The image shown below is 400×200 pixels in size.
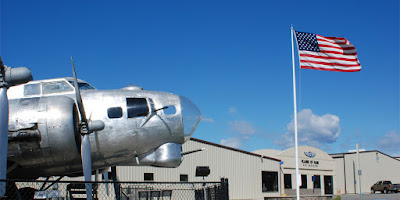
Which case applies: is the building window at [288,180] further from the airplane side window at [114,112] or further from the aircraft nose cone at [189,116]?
the airplane side window at [114,112]

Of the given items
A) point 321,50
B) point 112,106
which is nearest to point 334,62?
point 321,50

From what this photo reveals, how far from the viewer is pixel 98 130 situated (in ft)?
33.4

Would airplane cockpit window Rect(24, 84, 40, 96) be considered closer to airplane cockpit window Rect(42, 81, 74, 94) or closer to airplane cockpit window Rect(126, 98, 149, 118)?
airplane cockpit window Rect(42, 81, 74, 94)

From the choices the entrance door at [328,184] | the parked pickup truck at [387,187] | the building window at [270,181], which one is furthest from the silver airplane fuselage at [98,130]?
the entrance door at [328,184]

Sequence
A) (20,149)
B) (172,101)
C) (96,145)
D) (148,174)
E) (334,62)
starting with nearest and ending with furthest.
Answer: (20,149) → (96,145) → (172,101) → (334,62) → (148,174)

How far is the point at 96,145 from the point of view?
10.4 metres

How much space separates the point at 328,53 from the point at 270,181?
2746 centimetres

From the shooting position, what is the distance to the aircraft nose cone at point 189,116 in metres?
11.4

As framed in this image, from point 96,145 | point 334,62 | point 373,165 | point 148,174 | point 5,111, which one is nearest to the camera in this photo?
point 5,111

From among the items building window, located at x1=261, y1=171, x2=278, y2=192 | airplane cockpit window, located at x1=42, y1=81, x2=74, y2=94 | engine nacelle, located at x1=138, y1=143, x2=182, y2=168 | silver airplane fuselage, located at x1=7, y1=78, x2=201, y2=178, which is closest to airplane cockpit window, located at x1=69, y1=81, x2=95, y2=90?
silver airplane fuselage, located at x1=7, y1=78, x2=201, y2=178

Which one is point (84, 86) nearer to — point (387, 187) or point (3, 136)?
point (3, 136)

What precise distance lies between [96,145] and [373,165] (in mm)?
59152

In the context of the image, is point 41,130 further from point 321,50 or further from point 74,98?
point 321,50

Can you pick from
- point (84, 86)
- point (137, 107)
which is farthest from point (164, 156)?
point (84, 86)
